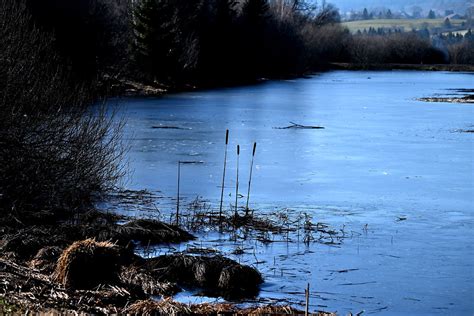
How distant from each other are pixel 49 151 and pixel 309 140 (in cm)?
1141

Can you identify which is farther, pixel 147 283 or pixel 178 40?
pixel 178 40

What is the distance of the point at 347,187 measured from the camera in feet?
48.8

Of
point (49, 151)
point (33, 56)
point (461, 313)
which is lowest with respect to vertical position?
point (461, 313)

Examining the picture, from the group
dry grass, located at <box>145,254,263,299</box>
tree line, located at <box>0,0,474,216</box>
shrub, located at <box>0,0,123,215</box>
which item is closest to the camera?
dry grass, located at <box>145,254,263,299</box>

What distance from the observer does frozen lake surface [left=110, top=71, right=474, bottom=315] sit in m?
9.12

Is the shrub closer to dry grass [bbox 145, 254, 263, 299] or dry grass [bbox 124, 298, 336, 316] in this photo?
dry grass [bbox 145, 254, 263, 299]

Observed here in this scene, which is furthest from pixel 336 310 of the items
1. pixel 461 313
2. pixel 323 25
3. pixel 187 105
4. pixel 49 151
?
pixel 323 25

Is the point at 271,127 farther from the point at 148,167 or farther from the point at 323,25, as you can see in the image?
the point at 323,25

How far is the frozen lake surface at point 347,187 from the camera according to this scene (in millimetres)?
9117

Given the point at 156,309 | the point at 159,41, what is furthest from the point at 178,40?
the point at 156,309

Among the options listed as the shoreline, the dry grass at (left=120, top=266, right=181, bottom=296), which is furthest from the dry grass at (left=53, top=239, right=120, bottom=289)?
the shoreline

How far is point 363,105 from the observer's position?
34.0 m

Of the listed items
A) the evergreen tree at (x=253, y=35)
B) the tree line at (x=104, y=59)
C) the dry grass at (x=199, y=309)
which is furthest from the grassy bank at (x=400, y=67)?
the dry grass at (x=199, y=309)

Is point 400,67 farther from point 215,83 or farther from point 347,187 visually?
point 347,187
